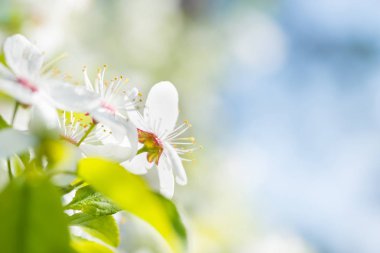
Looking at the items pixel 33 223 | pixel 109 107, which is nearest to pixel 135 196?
pixel 33 223

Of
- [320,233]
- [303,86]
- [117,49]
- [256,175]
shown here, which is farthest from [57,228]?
[303,86]

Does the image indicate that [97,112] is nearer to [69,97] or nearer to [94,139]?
[69,97]

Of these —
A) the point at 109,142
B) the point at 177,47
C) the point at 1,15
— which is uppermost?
the point at 177,47

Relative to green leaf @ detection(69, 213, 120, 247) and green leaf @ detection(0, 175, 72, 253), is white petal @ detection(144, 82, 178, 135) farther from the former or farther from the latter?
green leaf @ detection(0, 175, 72, 253)

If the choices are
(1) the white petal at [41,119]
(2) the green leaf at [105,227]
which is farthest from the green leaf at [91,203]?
(1) the white petal at [41,119]

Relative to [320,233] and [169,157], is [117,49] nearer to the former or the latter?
[320,233]

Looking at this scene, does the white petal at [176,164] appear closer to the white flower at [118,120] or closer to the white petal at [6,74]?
the white flower at [118,120]

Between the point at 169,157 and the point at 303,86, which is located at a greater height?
the point at 303,86
